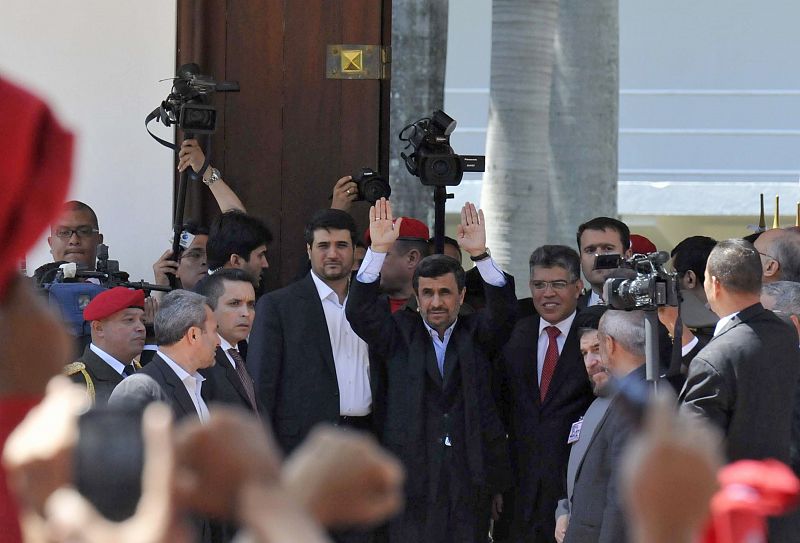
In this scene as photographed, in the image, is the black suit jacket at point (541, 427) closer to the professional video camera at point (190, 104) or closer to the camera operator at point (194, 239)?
the camera operator at point (194, 239)

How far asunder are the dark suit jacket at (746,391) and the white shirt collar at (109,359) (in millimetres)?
2052

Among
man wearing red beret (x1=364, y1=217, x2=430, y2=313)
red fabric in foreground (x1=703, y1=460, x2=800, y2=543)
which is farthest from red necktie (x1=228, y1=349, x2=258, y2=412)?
red fabric in foreground (x1=703, y1=460, x2=800, y2=543)

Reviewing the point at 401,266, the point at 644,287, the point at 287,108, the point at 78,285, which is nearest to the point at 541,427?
the point at 644,287

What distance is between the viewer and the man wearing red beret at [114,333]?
16.5 feet

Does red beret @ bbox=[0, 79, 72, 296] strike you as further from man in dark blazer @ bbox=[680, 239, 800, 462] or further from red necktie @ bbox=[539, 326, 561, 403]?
red necktie @ bbox=[539, 326, 561, 403]

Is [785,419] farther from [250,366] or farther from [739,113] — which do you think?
[739,113]

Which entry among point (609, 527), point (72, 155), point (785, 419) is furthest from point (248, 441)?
point (785, 419)

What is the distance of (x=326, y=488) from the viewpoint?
0.85m

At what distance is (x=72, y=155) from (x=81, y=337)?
4.56 metres

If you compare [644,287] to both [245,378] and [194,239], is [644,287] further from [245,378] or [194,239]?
[194,239]

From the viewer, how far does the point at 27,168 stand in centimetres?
112

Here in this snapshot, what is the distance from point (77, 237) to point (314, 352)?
3.92 ft

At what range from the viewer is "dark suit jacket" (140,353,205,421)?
442 centimetres

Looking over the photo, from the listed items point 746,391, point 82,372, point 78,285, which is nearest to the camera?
point 746,391
